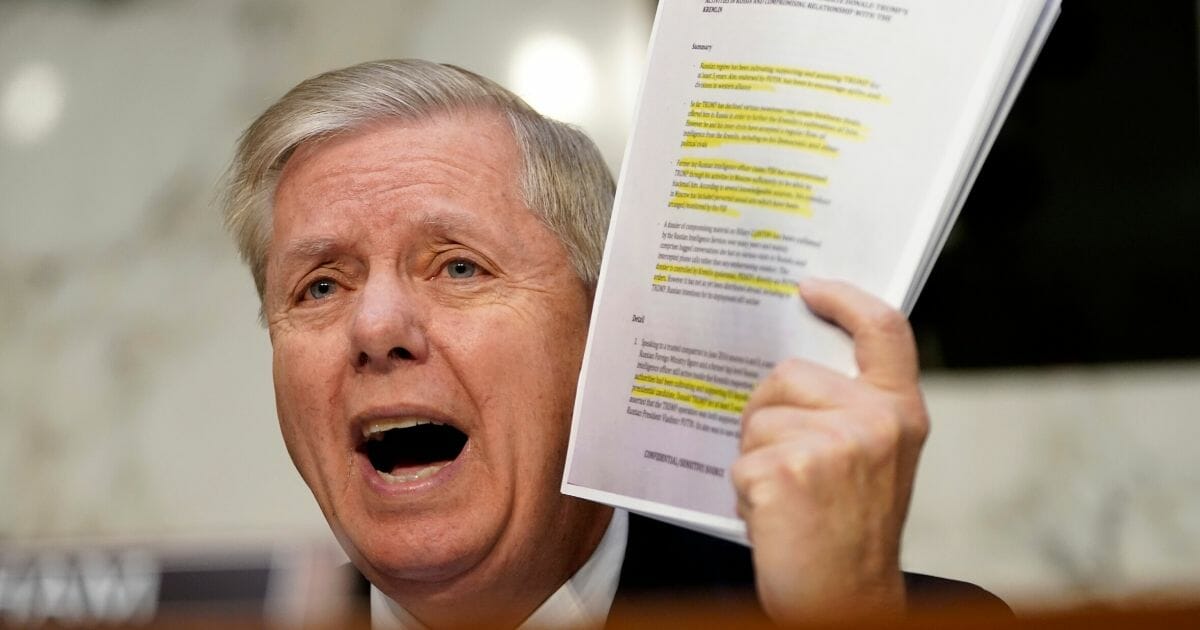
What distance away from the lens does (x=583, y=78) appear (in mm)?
2553

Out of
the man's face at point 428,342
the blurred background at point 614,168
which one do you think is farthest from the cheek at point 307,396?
the blurred background at point 614,168

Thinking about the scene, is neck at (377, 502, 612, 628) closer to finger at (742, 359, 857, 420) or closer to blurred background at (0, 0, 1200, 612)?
finger at (742, 359, 857, 420)

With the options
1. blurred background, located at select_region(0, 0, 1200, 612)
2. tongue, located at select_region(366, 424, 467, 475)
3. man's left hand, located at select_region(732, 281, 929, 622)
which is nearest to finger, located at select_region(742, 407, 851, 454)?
man's left hand, located at select_region(732, 281, 929, 622)

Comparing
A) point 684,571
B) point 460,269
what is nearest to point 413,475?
point 460,269

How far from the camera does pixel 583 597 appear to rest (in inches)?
53.0

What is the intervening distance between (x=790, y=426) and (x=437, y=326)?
46 centimetres

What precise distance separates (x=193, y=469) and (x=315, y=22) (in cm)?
97

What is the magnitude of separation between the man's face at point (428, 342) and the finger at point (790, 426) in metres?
0.39

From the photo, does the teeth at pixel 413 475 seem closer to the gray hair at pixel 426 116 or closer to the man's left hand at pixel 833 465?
the gray hair at pixel 426 116

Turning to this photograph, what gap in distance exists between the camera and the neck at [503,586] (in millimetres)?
1250

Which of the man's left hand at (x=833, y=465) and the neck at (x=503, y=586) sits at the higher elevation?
the man's left hand at (x=833, y=465)

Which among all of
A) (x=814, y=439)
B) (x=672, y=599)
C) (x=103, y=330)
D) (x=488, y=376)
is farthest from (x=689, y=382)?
(x=103, y=330)

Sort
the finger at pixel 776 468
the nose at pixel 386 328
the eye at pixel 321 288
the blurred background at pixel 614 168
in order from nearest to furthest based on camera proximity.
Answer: the finger at pixel 776 468 < the nose at pixel 386 328 < the eye at pixel 321 288 < the blurred background at pixel 614 168

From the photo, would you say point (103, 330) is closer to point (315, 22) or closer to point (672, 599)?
point (315, 22)
